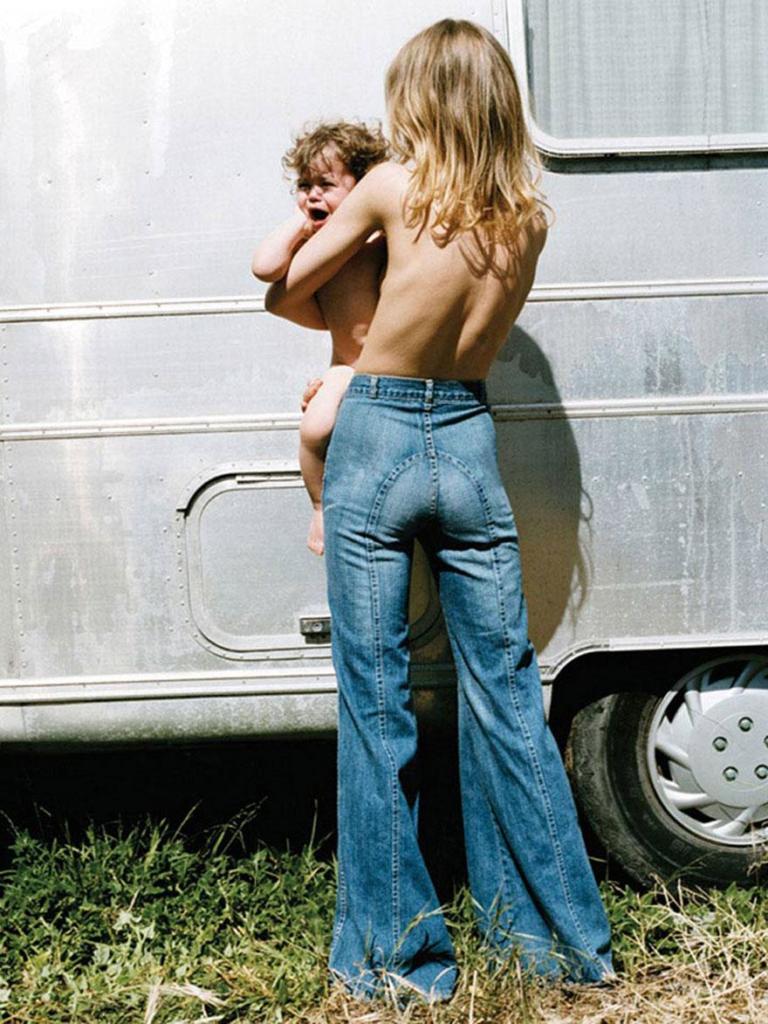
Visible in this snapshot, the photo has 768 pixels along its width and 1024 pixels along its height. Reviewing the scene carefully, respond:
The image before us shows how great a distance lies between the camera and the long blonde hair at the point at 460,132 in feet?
9.22

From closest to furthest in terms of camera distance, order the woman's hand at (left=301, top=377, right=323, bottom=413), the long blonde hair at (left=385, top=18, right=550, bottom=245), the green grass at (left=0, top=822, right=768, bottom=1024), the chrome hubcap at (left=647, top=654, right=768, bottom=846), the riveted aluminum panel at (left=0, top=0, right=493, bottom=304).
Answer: the long blonde hair at (left=385, top=18, right=550, bottom=245) < the green grass at (left=0, top=822, right=768, bottom=1024) < the woman's hand at (left=301, top=377, right=323, bottom=413) < the riveted aluminum panel at (left=0, top=0, right=493, bottom=304) < the chrome hubcap at (left=647, top=654, right=768, bottom=846)

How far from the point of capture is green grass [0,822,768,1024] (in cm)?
304

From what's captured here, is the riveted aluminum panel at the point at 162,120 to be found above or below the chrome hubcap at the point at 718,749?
above

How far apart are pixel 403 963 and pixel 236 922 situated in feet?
2.36

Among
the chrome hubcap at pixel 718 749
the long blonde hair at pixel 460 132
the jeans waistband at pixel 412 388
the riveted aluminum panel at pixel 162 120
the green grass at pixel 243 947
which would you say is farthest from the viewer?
the chrome hubcap at pixel 718 749

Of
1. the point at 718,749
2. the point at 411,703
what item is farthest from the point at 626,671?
the point at 411,703

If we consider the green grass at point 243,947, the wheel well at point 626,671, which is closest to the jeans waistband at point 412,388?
the wheel well at point 626,671

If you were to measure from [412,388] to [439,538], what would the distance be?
370 mm

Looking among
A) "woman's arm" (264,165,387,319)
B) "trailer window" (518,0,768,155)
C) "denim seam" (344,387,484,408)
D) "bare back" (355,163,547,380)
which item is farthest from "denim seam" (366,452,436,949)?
"trailer window" (518,0,768,155)

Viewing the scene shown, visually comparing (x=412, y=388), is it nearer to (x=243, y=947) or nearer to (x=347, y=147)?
(x=347, y=147)

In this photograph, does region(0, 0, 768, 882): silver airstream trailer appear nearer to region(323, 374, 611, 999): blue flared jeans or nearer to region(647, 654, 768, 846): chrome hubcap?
region(647, 654, 768, 846): chrome hubcap

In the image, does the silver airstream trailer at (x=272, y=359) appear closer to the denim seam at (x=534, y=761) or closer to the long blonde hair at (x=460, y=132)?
the denim seam at (x=534, y=761)

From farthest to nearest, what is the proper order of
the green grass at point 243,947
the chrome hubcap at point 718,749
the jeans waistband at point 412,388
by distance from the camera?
1. the chrome hubcap at point 718,749
2. the green grass at point 243,947
3. the jeans waistband at point 412,388

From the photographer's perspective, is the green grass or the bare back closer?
the bare back
